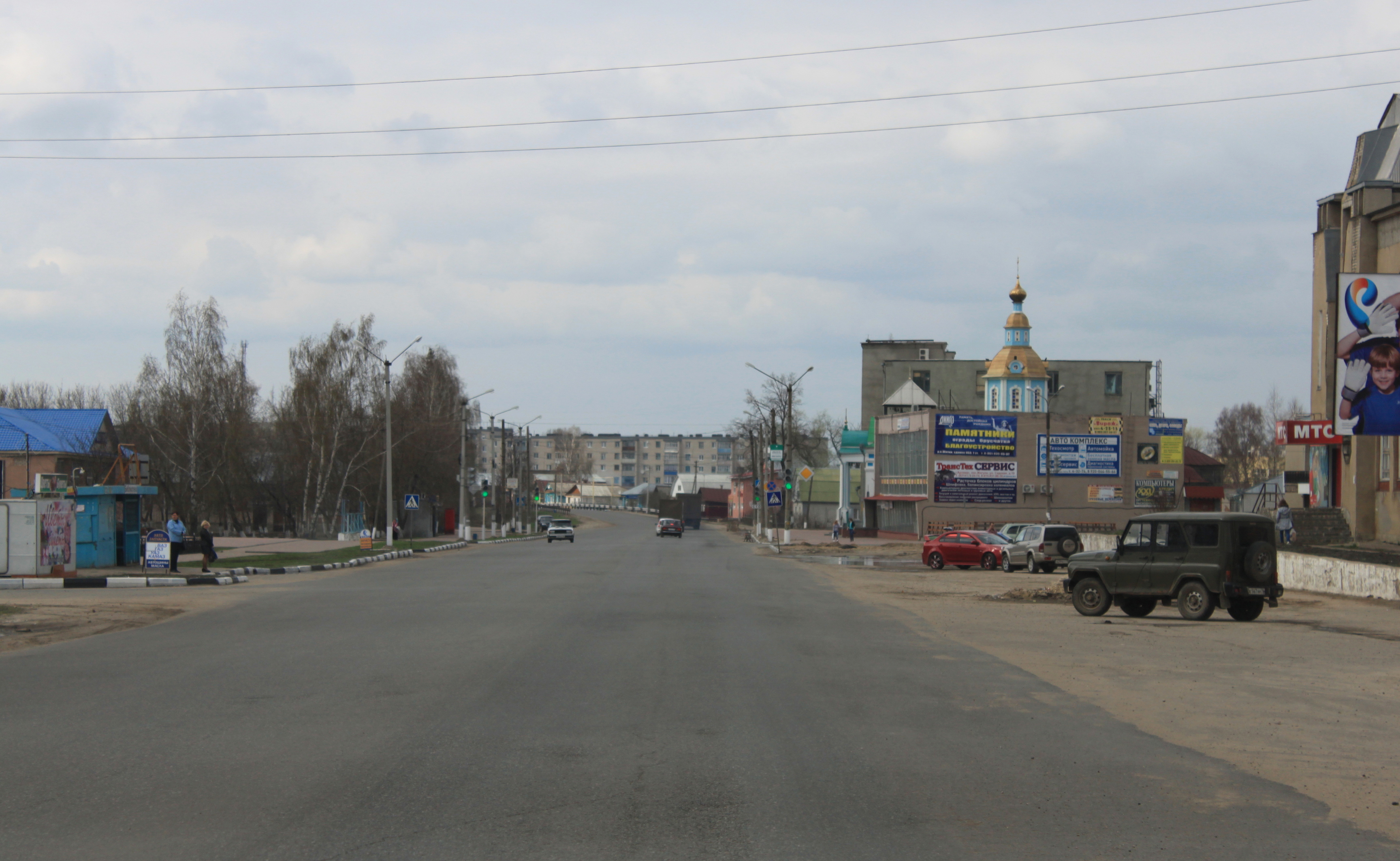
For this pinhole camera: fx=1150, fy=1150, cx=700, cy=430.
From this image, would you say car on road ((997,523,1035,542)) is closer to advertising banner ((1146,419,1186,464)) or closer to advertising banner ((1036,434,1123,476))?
advertising banner ((1036,434,1123,476))

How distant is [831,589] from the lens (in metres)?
27.2

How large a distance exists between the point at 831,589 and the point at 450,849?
21900 mm

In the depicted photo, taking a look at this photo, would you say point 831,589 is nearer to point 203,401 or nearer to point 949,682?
point 949,682

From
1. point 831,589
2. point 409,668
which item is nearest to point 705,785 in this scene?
point 409,668

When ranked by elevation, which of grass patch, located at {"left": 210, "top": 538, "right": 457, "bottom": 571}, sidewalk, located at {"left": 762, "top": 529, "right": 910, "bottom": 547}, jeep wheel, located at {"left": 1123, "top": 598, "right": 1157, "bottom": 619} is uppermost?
jeep wheel, located at {"left": 1123, "top": 598, "right": 1157, "bottom": 619}

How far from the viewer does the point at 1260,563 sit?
61.3 ft

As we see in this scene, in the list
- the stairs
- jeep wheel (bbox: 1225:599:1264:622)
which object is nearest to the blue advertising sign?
jeep wheel (bbox: 1225:599:1264:622)

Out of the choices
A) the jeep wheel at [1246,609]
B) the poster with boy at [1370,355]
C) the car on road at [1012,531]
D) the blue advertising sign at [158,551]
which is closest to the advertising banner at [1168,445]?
the car on road at [1012,531]

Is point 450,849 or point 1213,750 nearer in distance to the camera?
point 450,849

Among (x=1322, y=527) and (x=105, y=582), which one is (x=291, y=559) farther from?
(x=1322, y=527)

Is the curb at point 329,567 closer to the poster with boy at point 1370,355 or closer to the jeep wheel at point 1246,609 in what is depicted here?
the jeep wheel at point 1246,609

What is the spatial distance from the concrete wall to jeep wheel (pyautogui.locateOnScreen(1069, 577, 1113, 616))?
9.06 ft

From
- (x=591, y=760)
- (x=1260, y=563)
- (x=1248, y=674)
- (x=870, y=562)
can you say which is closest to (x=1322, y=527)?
(x=870, y=562)

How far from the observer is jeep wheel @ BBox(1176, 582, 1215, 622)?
745 inches
